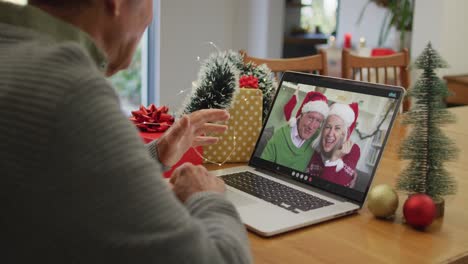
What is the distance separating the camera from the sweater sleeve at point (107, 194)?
586 millimetres

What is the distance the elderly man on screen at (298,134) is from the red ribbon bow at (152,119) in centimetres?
25

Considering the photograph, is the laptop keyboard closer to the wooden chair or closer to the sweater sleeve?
the sweater sleeve

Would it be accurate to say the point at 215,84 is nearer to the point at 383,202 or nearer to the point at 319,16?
the point at 383,202

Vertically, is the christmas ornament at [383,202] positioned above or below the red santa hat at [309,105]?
below

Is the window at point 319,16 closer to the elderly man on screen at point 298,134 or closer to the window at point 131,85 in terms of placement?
the window at point 131,85

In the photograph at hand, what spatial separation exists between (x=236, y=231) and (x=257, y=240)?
272 millimetres

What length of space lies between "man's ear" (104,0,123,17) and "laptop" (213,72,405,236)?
463 mm

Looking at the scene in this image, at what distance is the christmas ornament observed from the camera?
1.08 meters

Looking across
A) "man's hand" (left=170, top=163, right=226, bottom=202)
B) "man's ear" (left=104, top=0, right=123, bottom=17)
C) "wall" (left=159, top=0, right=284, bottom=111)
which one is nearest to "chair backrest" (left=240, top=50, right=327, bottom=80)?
"man's hand" (left=170, top=163, right=226, bottom=202)

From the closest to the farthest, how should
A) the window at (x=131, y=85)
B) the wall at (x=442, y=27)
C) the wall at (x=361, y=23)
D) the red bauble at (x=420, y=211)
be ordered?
the red bauble at (x=420, y=211) → the wall at (x=442, y=27) → the wall at (x=361, y=23) → the window at (x=131, y=85)

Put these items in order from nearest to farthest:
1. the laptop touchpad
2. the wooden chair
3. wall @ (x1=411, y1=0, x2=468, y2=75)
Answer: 1. the laptop touchpad
2. the wooden chair
3. wall @ (x1=411, y1=0, x2=468, y2=75)

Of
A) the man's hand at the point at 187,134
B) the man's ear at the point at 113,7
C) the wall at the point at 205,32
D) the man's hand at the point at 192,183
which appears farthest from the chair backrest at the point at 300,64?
the wall at the point at 205,32

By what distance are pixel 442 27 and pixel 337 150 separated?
2725mm

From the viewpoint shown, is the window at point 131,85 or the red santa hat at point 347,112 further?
the window at point 131,85
